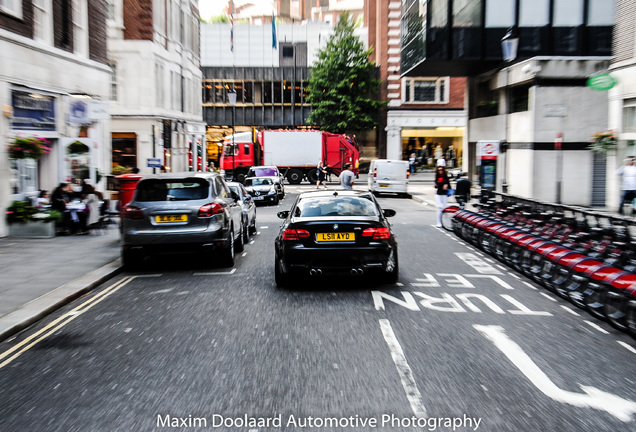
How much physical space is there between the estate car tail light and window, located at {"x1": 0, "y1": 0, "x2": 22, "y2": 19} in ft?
28.2

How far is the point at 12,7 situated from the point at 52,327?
1169 cm

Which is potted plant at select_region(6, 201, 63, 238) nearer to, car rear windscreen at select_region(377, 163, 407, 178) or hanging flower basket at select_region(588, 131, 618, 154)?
hanging flower basket at select_region(588, 131, 618, 154)

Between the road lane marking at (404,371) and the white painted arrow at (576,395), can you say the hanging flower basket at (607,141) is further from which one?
the white painted arrow at (576,395)

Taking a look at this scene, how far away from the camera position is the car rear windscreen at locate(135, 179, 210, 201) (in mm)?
10938

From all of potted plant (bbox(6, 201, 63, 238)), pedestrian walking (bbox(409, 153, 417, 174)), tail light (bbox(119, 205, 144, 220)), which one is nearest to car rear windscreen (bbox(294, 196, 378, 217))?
tail light (bbox(119, 205, 144, 220))

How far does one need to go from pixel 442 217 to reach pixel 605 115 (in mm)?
10772

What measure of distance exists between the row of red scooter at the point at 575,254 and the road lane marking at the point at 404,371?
2568 millimetres

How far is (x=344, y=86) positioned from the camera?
51812mm

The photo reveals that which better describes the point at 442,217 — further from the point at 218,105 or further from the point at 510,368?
the point at 218,105

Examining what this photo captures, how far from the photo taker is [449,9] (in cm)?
Answer: 2827

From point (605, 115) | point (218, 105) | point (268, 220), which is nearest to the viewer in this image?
point (268, 220)

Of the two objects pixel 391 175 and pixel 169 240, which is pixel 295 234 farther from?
pixel 391 175

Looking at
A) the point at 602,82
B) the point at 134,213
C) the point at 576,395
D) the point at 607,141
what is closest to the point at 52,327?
the point at 134,213

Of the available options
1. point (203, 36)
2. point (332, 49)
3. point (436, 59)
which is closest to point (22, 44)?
point (436, 59)
